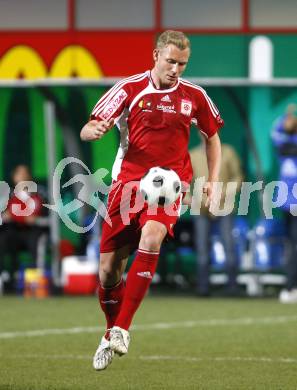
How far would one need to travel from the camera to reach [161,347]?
35.3ft

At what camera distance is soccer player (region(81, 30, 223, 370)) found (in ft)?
28.6

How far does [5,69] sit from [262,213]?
546 cm

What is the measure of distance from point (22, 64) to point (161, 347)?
434 inches

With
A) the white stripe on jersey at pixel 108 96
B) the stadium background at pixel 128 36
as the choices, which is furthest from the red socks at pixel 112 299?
the stadium background at pixel 128 36

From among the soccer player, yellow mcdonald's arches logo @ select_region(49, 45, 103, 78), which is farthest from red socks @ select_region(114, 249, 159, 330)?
yellow mcdonald's arches logo @ select_region(49, 45, 103, 78)

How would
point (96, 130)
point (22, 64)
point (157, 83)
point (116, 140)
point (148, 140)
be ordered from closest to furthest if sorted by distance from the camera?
point (96, 130), point (148, 140), point (157, 83), point (116, 140), point (22, 64)

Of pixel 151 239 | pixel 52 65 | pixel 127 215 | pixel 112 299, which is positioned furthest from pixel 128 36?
pixel 151 239

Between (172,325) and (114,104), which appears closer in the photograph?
(114,104)

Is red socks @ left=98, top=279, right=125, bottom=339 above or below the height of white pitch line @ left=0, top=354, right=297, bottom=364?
above

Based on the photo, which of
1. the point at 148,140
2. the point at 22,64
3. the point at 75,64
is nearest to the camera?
the point at 148,140

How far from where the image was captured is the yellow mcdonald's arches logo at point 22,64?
20969 millimetres

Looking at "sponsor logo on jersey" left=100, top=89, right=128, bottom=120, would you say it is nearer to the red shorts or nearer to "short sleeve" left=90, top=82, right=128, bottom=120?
"short sleeve" left=90, top=82, right=128, bottom=120

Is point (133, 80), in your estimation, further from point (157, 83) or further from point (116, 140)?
point (116, 140)

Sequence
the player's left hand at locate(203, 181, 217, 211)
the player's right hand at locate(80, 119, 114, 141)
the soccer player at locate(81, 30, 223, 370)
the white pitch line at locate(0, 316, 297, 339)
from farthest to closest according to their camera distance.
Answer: the white pitch line at locate(0, 316, 297, 339) < the player's left hand at locate(203, 181, 217, 211) < the soccer player at locate(81, 30, 223, 370) < the player's right hand at locate(80, 119, 114, 141)
